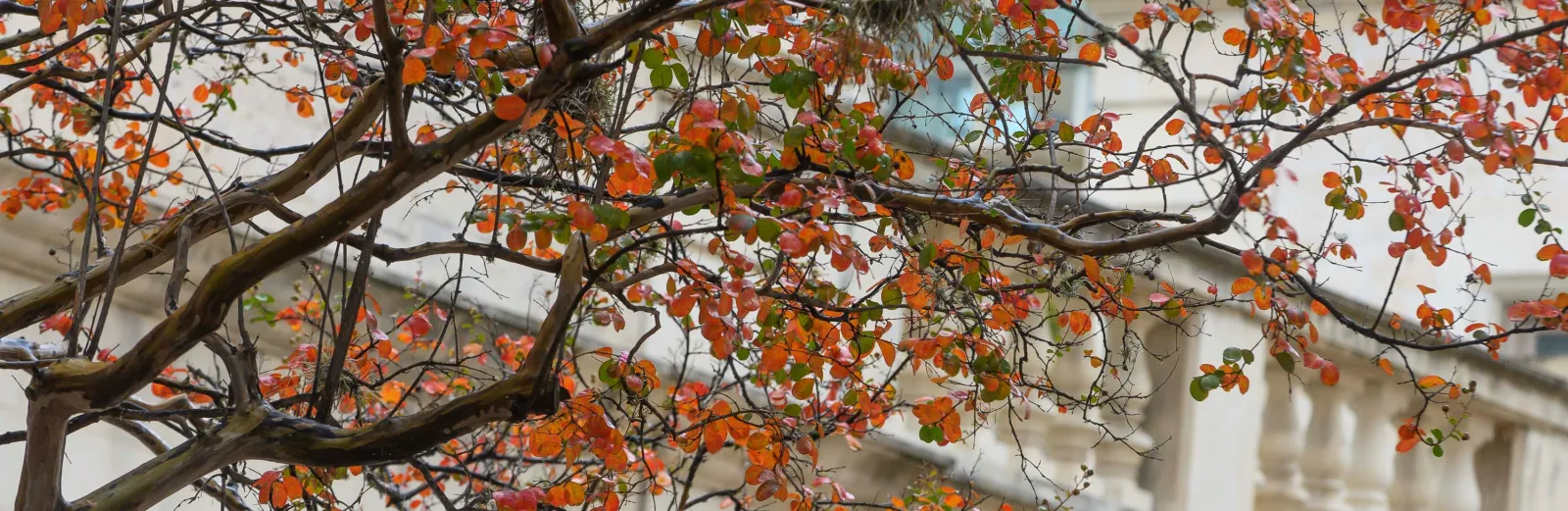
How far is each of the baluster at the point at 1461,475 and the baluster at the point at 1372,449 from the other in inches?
18.6

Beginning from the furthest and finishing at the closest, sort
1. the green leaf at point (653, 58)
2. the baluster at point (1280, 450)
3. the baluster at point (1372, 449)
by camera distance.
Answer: the baluster at point (1372, 449) < the baluster at point (1280, 450) < the green leaf at point (653, 58)

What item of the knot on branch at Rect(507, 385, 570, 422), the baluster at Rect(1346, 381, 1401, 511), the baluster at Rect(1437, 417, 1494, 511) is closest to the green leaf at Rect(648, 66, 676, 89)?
the knot on branch at Rect(507, 385, 570, 422)

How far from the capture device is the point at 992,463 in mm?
5156

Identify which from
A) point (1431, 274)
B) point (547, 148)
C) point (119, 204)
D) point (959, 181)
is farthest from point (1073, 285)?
point (1431, 274)

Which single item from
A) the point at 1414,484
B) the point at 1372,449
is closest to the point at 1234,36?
the point at 1372,449

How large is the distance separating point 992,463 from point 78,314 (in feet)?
11.4

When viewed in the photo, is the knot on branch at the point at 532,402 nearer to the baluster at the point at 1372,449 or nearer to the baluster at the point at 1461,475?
the baluster at the point at 1372,449

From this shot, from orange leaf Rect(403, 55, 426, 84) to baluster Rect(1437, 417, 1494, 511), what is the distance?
490 centimetres

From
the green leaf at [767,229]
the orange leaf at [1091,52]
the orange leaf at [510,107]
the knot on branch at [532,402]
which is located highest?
the orange leaf at [1091,52]

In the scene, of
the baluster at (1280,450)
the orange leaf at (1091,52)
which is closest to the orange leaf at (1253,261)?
the orange leaf at (1091,52)

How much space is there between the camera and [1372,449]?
5.63 meters

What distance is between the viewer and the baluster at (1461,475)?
19.6 ft

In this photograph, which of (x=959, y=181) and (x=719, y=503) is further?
(x=719, y=503)

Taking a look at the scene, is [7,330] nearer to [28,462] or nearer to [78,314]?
[28,462]
